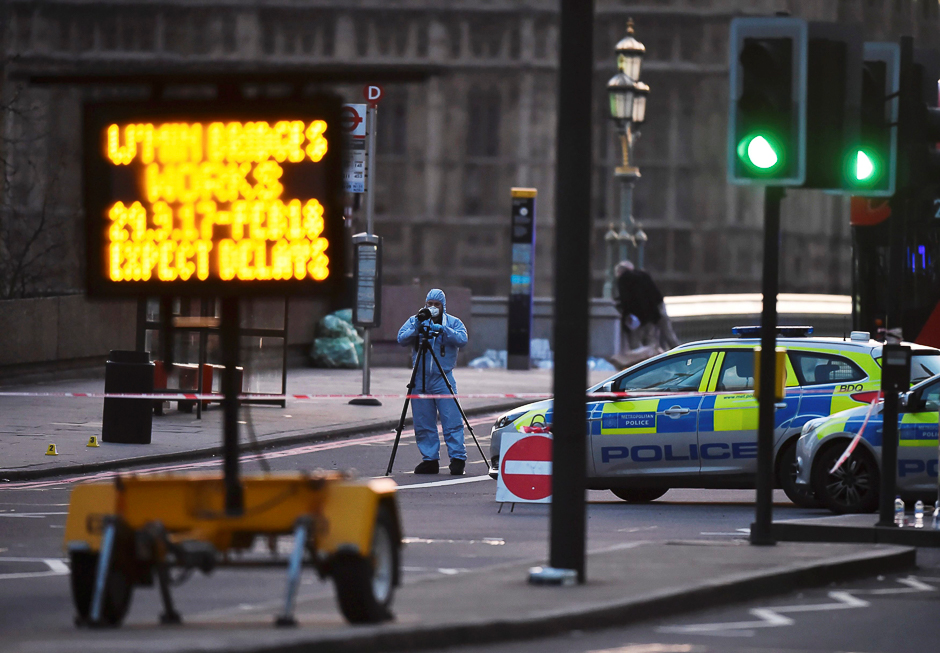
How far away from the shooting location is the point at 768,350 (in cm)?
1055

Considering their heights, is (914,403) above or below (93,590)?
above

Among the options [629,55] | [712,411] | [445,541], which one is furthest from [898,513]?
[629,55]

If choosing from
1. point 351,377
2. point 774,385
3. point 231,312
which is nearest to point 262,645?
point 231,312

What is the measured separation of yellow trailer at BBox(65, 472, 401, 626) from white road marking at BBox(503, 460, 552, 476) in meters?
6.70

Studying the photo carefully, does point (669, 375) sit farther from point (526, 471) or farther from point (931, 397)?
point (931, 397)

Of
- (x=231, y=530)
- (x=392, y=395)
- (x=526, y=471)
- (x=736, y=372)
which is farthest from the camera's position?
(x=392, y=395)

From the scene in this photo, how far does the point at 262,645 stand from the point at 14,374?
63.0ft

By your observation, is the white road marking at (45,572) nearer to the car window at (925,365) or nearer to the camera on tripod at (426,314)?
the camera on tripod at (426,314)

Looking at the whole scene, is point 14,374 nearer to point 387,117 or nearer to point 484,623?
point 484,623

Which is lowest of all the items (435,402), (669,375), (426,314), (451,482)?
(451,482)

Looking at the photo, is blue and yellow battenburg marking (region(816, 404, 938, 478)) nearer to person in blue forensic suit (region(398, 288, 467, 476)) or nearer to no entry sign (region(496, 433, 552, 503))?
no entry sign (region(496, 433, 552, 503))

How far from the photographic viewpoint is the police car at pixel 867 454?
13648mm

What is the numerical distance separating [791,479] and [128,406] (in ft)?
24.5

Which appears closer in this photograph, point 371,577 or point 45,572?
point 371,577
